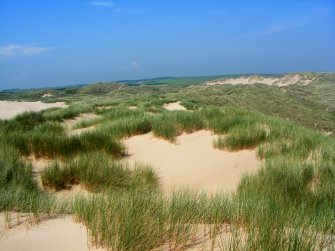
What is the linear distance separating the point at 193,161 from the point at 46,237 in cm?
495

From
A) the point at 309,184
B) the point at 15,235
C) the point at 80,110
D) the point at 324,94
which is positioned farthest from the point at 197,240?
the point at 324,94

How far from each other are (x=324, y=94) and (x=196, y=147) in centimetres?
3631

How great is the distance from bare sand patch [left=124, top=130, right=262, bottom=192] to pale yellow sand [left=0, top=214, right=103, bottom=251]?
2.90m

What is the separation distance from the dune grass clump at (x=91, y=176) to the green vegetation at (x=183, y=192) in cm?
1

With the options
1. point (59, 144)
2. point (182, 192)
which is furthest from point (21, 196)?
point (59, 144)

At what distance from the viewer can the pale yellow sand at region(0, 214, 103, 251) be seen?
279cm

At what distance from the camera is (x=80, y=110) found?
60.4 ft

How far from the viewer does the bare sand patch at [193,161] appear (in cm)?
651

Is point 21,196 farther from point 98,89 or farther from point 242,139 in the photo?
point 98,89

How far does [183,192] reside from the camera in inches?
176

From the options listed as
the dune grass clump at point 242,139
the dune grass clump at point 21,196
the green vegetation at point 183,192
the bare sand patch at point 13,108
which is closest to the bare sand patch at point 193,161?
the dune grass clump at point 242,139

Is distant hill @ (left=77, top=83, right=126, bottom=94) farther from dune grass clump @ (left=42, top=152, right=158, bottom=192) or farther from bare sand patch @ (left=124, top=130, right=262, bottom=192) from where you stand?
dune grass clump @ (left=42, top=152, right=158, bottom=192)

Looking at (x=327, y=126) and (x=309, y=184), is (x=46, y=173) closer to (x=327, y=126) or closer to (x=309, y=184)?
(x=309, y=184)

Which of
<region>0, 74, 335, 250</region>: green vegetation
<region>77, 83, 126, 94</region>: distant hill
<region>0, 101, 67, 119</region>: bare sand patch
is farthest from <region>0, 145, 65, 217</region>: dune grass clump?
<region>77, 83, 126, 94</region>: distant hill
